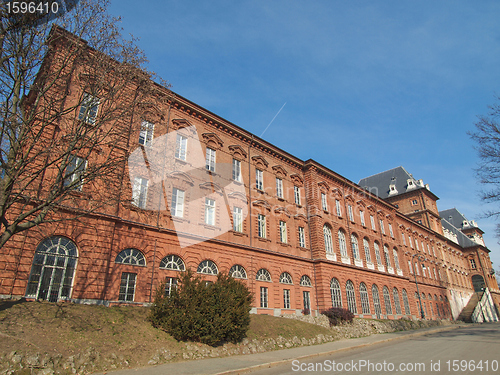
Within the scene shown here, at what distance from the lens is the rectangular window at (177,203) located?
66.8 feet

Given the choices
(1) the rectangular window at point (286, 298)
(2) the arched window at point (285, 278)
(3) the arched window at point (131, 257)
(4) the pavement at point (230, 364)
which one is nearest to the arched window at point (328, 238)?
(2) the arched window at point (285, 278)

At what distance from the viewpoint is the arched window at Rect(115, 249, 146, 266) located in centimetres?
1708

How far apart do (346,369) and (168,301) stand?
8148 millimetres

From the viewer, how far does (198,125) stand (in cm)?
2412

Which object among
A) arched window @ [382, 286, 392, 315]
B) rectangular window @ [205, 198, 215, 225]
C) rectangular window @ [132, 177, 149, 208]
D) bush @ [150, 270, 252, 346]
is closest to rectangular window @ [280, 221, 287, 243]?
rectangular window @ [205, 198, 215, 225]

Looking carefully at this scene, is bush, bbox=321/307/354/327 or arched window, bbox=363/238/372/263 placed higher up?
arched window, bbox=363/238/372/263

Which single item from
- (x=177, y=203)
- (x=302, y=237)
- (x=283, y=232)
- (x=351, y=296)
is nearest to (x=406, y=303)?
(x=351, y=296)

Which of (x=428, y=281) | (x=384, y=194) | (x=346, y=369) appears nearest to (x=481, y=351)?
(x=346, y=369)

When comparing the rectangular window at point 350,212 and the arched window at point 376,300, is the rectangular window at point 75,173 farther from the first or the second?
the arched window at point 376,300

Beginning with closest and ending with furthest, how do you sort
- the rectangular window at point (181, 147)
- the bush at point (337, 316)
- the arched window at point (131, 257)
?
the arched window at point (131, 257) → the rectangular window at point (181, 147) → the bush at point (337, 316)

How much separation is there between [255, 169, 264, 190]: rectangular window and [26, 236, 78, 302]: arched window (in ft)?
51.8

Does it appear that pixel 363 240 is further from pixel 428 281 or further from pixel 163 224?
pixel 163 224
